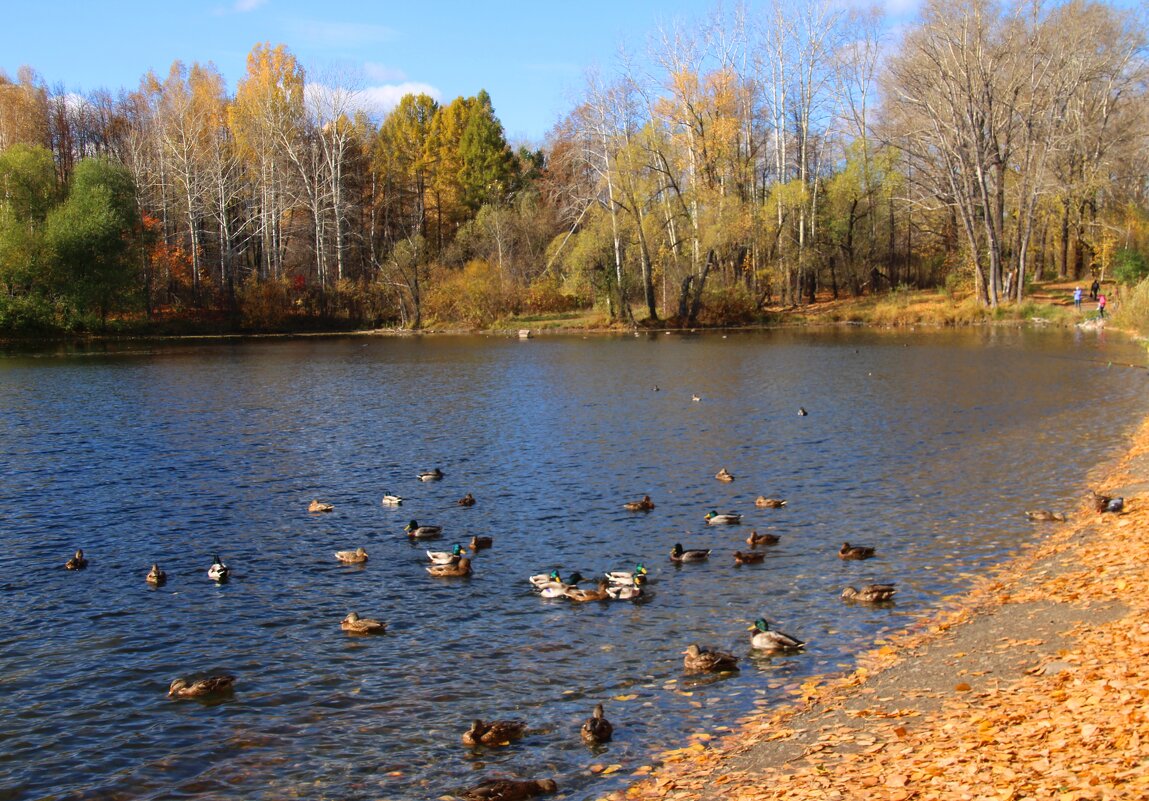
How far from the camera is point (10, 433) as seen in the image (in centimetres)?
3108

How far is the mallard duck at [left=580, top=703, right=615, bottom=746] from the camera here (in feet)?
32.7

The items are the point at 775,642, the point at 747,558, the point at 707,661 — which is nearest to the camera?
the point at 707,661

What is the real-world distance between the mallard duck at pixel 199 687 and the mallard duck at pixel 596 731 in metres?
4.61

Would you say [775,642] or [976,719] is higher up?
[976,719]

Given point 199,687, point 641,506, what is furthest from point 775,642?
point 641,506

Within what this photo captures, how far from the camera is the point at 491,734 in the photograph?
32.9 ft

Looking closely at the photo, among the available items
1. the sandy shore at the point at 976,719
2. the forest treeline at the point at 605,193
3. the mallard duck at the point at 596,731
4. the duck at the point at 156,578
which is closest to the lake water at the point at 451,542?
the mallard duck at the point at 596,731

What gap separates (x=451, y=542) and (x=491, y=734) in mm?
8220

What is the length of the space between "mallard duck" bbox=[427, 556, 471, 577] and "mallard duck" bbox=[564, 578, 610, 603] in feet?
7.33

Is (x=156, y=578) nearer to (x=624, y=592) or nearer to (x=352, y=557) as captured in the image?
(x=352, y=557)

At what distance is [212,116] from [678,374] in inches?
2658

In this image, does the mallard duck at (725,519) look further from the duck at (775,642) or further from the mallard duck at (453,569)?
the duck at (775,642)

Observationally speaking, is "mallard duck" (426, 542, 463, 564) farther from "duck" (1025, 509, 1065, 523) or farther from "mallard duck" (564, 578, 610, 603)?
"duck" (1025, 509, 1065, 523)

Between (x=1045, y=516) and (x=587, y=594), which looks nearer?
(x=587, y=594)
